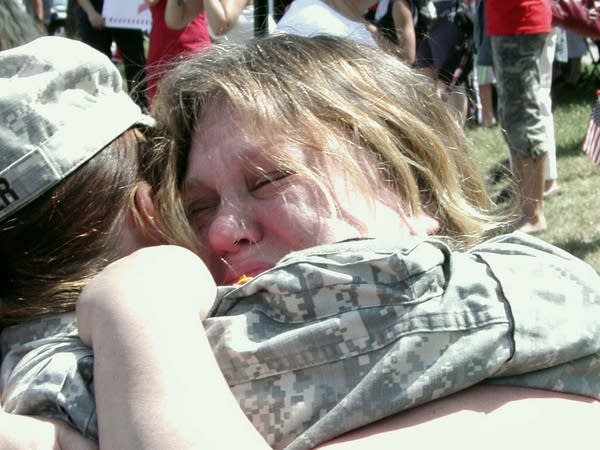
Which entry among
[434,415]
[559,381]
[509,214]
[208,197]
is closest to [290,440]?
[434,415]

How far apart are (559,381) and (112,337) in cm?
61

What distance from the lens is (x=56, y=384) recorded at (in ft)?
3.99

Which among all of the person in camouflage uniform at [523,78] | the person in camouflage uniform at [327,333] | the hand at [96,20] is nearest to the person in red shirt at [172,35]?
the person in camouflage uniform at [523,78]

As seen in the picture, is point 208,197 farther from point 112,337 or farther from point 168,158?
point 112,337

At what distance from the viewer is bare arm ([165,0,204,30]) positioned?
5156 mm

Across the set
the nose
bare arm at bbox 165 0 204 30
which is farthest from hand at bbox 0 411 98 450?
bare arm at bbox 165 0 204 30

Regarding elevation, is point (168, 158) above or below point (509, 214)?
above

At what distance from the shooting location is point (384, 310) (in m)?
1.21

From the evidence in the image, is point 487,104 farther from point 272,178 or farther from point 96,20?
point 272,178

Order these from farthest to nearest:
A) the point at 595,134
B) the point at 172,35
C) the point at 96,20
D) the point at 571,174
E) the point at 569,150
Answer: the point at 96,20
the point at 569,150
the point at 571,174
the point at 172,35
the point at 595,134

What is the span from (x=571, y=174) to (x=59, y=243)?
612 cm

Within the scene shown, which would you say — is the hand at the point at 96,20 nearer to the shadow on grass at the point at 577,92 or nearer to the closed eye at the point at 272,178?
the shadow on grass at the point at 577,92

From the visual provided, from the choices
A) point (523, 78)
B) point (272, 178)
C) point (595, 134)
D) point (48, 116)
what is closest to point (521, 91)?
point (523, 78)

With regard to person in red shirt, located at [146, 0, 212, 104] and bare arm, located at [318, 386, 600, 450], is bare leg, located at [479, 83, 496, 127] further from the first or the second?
bare arm, located at [318, 386, 600, 450]
